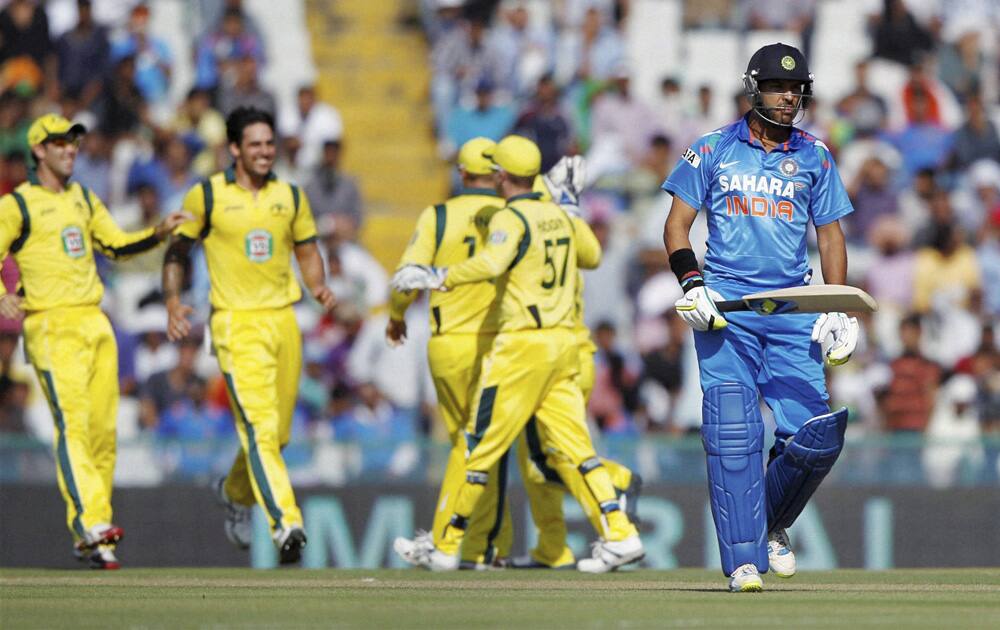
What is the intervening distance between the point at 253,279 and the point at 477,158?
1592 mm

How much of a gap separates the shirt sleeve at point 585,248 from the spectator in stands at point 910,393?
4.81m

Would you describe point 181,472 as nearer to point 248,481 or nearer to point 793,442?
point 248,481

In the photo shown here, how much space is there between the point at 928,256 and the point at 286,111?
6.35m

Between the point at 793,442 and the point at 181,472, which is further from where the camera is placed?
the point at 181,472

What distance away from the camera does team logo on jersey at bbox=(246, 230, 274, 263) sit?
37.3ft

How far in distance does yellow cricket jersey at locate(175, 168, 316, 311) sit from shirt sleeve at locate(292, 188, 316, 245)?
55 mm

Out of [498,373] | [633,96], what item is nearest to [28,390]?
[498,373]

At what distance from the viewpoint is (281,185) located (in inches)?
458

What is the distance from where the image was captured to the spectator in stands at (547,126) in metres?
18.2

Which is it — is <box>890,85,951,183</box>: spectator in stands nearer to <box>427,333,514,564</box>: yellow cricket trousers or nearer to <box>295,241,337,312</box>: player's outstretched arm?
<box>427,333,514,564</box>: yellow cricket trousers

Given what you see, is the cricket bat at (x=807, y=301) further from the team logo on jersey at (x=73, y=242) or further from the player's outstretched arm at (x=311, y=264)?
the team logo on jersey at (x=73, y=242)

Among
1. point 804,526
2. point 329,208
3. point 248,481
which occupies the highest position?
point 329,208

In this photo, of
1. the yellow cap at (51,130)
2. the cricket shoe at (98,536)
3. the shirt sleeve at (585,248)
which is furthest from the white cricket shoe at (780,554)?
the yellow cap at (51,130)

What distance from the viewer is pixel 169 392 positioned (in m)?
15.7
